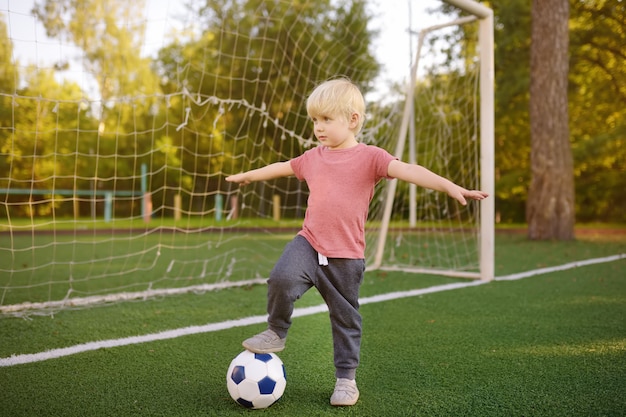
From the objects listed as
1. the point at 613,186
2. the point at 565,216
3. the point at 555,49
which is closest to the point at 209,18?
the point at 555,49

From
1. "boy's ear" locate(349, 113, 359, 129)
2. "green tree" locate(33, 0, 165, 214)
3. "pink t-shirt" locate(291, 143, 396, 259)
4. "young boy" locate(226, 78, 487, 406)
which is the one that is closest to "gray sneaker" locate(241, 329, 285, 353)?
"young boy" locate(226, 78, 487, 406)

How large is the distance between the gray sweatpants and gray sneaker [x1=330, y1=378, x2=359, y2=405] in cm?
4

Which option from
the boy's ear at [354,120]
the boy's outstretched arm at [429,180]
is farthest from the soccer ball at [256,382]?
the boy's ear at [354,120]

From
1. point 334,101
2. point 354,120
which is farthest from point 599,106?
point 334,101

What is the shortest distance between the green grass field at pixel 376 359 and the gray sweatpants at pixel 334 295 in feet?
0.70

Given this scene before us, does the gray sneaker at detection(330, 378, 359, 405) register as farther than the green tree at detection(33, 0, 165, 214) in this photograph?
No

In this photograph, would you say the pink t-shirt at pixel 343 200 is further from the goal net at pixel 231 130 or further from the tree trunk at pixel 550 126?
the tree trunk at pixel 550 126

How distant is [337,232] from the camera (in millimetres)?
2598

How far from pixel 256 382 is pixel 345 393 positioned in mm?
371

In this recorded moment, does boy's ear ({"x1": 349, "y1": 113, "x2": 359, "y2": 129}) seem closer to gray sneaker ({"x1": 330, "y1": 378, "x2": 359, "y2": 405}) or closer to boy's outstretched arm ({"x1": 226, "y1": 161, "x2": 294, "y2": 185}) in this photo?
boy's outstretched arm ({"x1": 226, "y1": 161, "x2": 294, "y2": 185})

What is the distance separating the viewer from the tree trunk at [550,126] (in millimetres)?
10625

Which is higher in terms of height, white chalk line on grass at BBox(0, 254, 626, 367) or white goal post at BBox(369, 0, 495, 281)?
white goal post at BBox(369, 0, 495, 281)

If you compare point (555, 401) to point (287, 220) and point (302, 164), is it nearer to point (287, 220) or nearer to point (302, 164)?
point (302, 164)

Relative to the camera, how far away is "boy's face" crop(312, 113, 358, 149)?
2.60 meters
